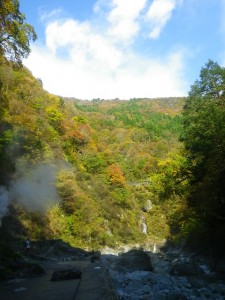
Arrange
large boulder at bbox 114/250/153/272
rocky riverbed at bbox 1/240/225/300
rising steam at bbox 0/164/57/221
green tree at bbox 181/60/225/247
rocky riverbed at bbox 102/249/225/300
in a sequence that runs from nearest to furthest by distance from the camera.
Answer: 1. rocky riverbed at bbox 102/249/225/300
2. rocky riverbed at bbox 1/240/225/300
3. green tree at bbox 181/60/225/247
4. large boulder at bbox 114/250/153/272
5. rising steam at bbox 0/164/57/221

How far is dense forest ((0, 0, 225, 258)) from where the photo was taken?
69.8 feet

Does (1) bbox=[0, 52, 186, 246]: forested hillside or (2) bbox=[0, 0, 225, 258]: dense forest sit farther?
(1) bbox=[0, 52, 186, 246]: forested hillside

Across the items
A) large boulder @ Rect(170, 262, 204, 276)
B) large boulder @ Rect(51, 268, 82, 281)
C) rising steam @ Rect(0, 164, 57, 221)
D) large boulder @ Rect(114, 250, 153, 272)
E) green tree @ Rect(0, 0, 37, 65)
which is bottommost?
large boulder @ Rect(114, 250, 153, 272)

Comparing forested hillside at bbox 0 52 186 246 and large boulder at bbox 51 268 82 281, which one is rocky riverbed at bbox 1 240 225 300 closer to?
large boulder at bbox 51 268 82 281

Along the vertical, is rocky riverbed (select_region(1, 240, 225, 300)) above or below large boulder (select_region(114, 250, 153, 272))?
above

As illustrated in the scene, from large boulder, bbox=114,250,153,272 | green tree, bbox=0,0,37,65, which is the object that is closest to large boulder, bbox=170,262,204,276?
large boulder, bbox=114,250,153,272

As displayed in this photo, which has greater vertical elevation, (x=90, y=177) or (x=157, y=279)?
(x=90, y=177)

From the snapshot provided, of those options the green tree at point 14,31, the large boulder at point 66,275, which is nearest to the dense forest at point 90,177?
the green tree at point 14,31

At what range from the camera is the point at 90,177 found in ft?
176

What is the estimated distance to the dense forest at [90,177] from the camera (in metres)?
21.3

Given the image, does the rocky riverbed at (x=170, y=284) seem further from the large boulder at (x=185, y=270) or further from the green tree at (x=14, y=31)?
the green tree at (x=14, y=31)

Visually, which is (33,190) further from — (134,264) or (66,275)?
(66,275)

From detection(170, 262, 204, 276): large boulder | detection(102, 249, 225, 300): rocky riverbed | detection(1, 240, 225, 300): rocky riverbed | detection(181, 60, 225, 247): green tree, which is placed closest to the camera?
detection(102, 249, 225, 300): rocky riverbed

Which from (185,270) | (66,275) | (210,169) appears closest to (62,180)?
(185,270)
